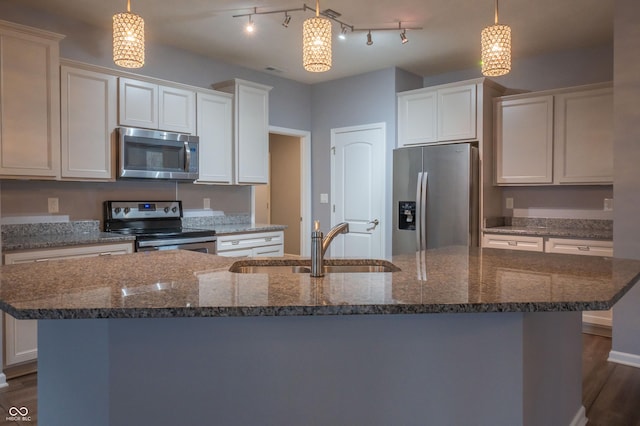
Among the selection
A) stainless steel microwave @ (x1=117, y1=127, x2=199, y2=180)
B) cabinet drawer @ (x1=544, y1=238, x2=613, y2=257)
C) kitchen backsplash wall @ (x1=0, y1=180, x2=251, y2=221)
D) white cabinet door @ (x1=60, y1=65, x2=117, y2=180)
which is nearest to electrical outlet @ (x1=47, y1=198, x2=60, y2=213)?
kitchen backsplash wall @ (x1=0, y1=180, x2=251, y2=221)

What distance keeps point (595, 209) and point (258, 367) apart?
161 inches

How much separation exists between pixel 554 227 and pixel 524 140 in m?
0.92

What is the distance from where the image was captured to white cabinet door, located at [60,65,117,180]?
343cm

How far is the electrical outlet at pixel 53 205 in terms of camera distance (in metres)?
3.64

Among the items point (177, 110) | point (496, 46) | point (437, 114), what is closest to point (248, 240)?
point (177, 110)

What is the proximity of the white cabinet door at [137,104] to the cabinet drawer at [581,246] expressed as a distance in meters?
3.63

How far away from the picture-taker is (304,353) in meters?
1.52

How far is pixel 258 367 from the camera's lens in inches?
59.1

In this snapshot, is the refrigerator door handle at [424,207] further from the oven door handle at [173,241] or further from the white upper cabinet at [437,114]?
the oven door handle at [173,241]

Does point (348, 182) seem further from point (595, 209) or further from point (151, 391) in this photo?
point (151, 391)

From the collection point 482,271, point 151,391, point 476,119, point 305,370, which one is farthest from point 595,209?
point 151,391

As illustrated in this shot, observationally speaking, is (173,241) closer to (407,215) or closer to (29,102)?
(29,102)

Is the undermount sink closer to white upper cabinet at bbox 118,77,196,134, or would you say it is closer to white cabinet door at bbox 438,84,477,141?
white upper cabinet at bbox 118,77,196,134

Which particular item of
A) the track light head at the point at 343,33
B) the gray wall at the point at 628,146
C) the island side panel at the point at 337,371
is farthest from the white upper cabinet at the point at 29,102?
the gray wall at the point at 628,146
